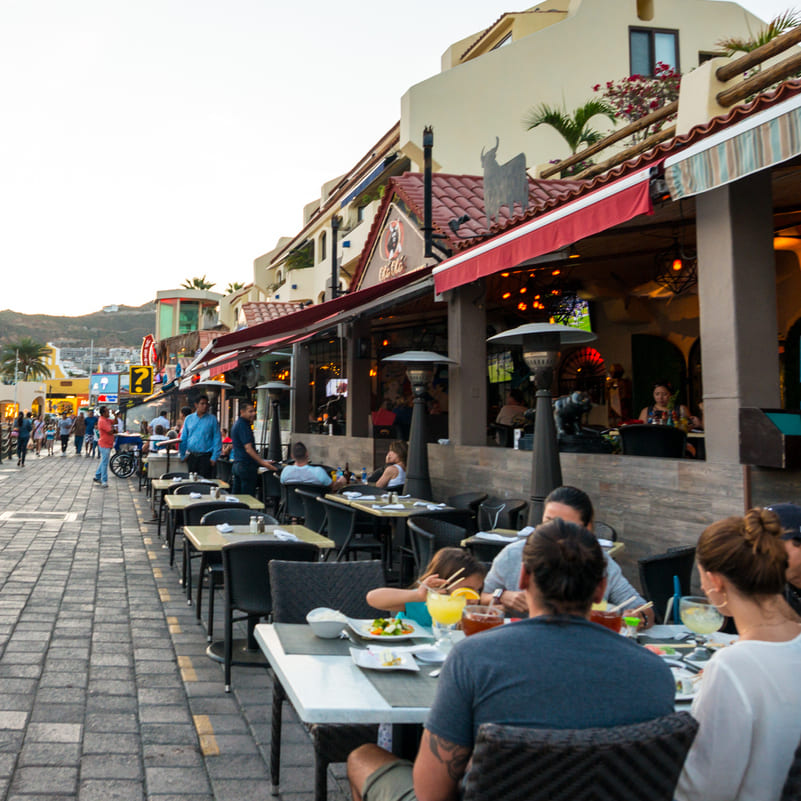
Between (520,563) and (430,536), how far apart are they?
2.48 metres

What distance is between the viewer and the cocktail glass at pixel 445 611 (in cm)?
300

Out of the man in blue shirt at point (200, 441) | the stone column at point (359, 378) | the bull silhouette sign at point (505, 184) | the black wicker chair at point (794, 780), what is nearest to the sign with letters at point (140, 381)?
the stone column at point (359, 378)

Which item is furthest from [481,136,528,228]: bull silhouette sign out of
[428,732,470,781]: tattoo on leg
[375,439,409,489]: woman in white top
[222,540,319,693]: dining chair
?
[428,732,470,781]: tattoo on leg

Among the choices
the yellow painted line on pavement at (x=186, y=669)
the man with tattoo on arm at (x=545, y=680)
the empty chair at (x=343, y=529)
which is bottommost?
the yellow painted line on pavement at (x=186, y=669)

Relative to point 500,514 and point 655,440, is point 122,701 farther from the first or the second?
point 655,440

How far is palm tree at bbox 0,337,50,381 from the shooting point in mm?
103062

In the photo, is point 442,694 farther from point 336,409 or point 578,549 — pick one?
point 336,409

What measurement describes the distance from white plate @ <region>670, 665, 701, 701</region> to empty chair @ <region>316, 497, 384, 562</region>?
5154 millimetres

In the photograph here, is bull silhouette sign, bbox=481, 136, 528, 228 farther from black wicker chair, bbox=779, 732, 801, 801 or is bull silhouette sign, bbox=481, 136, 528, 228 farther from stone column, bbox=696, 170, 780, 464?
black wicker chair, bbox=779, 732, 801, 801

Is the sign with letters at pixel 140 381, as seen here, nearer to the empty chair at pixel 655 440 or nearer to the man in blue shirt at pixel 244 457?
the man in blue shirt at pixel 244 457

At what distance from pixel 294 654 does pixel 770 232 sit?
16.7ft

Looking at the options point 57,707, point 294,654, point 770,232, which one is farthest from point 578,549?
point 770,232

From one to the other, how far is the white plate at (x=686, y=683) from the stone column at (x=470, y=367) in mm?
7670

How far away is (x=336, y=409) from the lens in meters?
18.9
